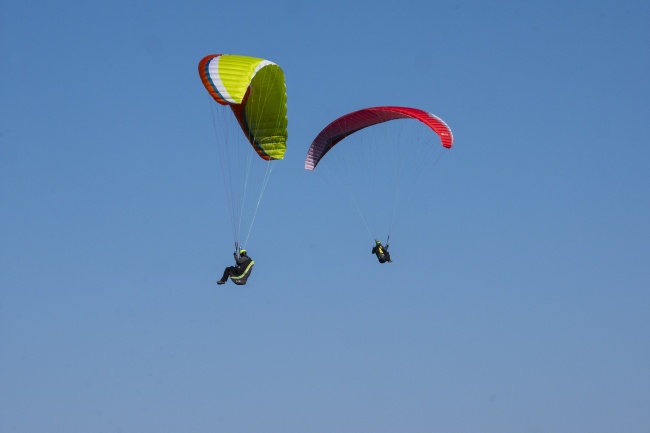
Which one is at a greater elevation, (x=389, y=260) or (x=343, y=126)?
(x=343, y=126)

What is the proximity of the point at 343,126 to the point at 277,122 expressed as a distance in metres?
2.55

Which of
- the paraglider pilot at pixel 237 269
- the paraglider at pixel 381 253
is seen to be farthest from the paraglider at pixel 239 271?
the paraglider at pixel 381 253

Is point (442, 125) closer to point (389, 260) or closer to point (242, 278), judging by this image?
point (389, 260)

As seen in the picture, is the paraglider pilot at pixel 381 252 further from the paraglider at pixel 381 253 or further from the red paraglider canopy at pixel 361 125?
the red paraglider canopy at pixel 361 125

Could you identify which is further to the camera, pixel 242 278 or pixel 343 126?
pixel 343 126

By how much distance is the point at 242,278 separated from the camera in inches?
1748

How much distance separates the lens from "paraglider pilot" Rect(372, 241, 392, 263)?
4831cm

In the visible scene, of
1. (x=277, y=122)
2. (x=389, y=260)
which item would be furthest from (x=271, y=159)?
(x=389, y=260)

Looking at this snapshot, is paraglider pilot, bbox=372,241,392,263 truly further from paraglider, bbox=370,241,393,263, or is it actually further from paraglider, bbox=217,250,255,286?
paraglider, bbox=217,250,255,286

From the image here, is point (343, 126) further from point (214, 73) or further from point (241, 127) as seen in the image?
point (214, 73)

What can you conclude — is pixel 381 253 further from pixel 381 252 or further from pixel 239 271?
pixel 239 271

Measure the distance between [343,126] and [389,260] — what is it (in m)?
4.43

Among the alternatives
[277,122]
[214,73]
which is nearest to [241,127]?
[277,122]

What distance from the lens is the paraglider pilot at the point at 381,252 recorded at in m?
Answer: 48.3
